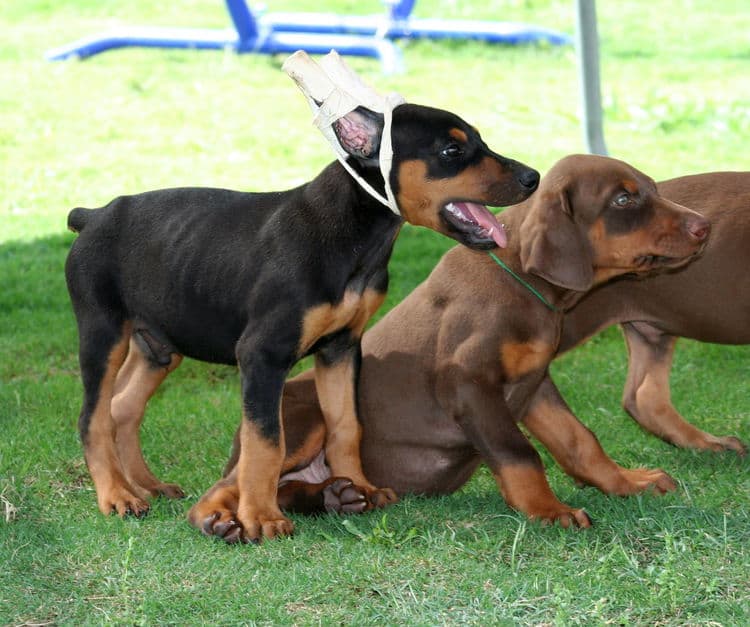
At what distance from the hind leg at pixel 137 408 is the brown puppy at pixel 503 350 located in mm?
588

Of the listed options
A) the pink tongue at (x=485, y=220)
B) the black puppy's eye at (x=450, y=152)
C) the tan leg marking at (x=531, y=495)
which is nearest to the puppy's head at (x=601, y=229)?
the pink tongue at (x=485, y=220)

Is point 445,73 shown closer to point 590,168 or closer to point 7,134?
point 7,134

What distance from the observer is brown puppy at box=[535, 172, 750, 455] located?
5.72 m

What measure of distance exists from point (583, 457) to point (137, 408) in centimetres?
190

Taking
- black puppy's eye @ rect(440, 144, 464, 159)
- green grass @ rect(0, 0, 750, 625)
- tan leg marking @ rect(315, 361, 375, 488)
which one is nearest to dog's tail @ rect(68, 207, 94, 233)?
green grass @ rect(0, 0, 750, 625)

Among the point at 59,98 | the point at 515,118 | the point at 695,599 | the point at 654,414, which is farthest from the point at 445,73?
the point at 695,599

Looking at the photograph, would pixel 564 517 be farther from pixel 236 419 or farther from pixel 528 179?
pixel 236 419

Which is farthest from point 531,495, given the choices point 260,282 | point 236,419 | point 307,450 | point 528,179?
point 236,419

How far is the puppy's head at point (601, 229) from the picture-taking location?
5004 mm

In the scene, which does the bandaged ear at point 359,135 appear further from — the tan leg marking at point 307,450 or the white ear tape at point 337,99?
the tan leg marking at point 307,450

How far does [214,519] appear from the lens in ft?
15.8

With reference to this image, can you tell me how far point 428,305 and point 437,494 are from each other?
0.79 meters

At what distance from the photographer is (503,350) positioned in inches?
198

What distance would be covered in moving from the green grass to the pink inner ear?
136 centimetres
